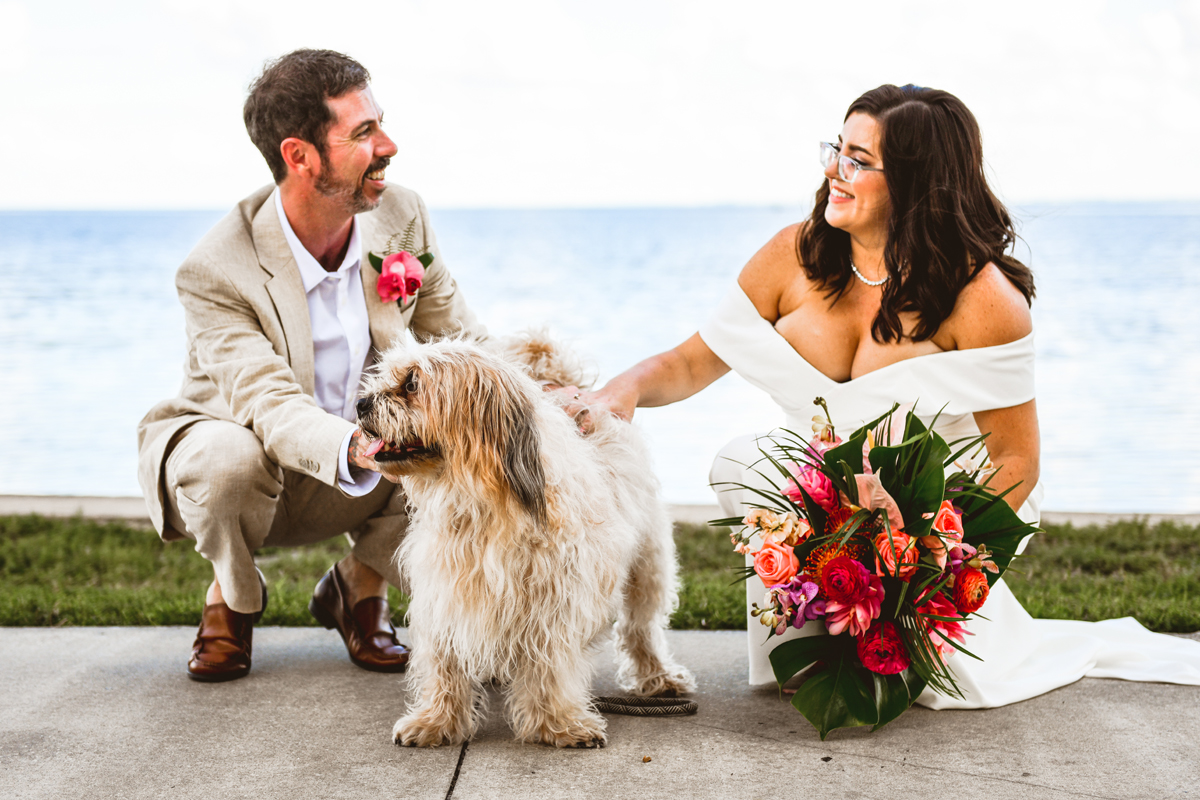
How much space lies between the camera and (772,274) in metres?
3.48

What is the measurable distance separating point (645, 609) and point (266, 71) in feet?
6.94

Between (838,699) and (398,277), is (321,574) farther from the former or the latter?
(838,699)

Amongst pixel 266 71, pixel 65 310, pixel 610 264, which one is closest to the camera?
pixel 266 71

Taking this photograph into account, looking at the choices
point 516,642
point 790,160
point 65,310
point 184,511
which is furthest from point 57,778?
point 790,160

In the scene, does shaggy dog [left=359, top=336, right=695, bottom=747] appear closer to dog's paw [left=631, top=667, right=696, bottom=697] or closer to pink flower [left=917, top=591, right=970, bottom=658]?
dog's paw [left=631, top=667, right=696, bottom=697]

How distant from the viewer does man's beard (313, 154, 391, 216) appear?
3256 mm

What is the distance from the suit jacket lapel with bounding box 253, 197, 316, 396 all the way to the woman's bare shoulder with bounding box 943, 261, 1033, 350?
2.01 m

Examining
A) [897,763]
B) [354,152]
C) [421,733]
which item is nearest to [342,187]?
[354,152]

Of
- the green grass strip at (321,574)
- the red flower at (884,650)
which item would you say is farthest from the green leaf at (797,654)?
the green grass strip at (321,574)

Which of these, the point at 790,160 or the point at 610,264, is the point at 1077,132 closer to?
the point at 790,160

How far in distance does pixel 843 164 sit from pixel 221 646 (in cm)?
246

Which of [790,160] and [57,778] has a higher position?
[790,160]

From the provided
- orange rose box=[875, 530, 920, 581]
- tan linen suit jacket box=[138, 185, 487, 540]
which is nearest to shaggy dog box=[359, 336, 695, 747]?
tan linen suit jacket box=[138, 185, 487, 540]

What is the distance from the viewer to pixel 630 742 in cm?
282
